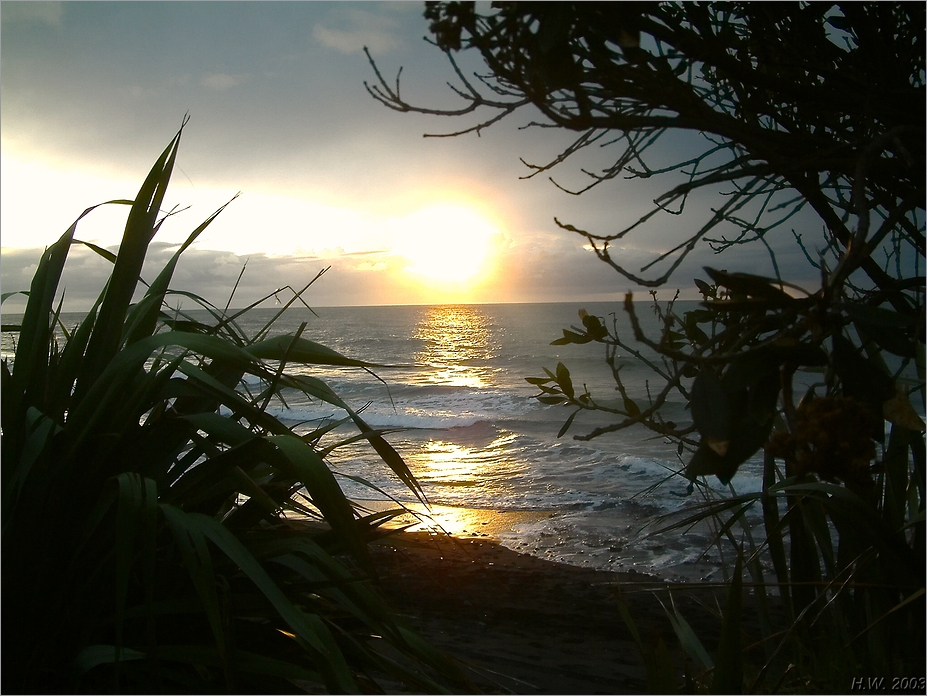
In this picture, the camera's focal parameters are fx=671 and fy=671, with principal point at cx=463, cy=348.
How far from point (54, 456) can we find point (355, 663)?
0.88 meters

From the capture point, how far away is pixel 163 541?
5.49 ft

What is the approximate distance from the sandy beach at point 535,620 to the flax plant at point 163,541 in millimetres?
1532

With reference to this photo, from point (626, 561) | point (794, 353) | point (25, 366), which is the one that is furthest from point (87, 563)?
point (626, 561)

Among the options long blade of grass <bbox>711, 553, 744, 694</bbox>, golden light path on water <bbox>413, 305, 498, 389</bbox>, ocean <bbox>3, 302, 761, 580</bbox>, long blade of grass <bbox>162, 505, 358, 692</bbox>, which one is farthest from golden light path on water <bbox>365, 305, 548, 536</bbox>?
golden light path on water <bbox>413, 305, 498, 389</bbox>

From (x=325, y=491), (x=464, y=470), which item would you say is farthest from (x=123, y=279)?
(x=464, y=470)

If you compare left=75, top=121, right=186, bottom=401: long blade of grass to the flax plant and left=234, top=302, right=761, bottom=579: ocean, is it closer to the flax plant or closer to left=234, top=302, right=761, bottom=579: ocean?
the flax plant

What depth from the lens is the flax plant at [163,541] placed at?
1.38m

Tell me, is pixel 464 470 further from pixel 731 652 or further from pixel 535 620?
pixel 731 652

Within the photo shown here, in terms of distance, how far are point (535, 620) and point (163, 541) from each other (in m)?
3.90

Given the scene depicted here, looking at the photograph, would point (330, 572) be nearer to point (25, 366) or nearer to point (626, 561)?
point (25, 366)

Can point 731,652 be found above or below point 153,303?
below

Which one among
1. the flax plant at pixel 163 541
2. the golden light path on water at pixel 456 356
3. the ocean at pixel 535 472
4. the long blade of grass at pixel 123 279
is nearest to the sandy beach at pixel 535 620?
the ocean at pixel 535 472

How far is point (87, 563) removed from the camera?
1.58 meters

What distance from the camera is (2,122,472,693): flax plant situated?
1382mm
